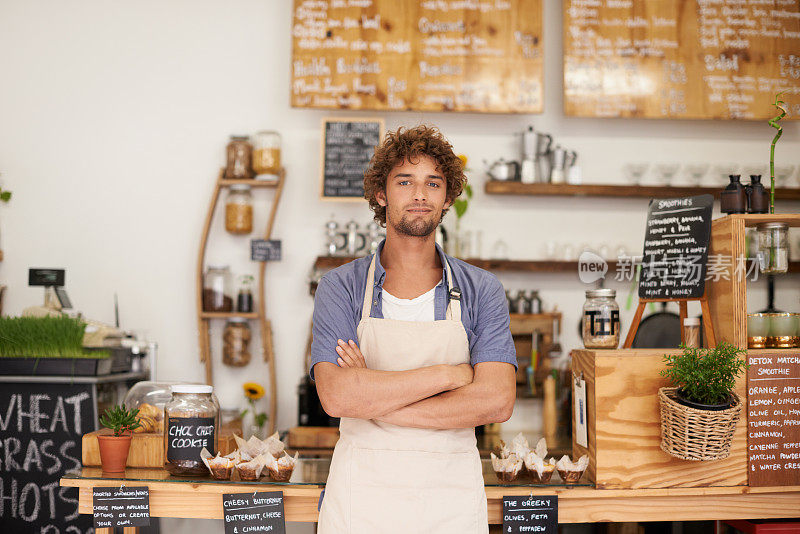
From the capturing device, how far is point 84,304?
4016 mm

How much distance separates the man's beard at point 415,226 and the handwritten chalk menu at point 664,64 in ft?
7.41

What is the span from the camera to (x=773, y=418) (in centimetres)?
209

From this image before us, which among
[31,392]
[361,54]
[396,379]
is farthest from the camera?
[361,54]

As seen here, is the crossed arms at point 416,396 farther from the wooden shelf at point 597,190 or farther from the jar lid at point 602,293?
the wooden shelf at point 597,190

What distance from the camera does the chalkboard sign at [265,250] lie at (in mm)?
3881

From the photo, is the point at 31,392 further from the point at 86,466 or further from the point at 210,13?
the point at 210,13

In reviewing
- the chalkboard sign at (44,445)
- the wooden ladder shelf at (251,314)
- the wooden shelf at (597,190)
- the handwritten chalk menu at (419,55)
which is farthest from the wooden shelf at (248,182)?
the chalkboard sign at (44,445)

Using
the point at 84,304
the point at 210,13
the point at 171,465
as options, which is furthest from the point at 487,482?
the point at 210,13

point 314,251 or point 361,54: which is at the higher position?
point 361,54


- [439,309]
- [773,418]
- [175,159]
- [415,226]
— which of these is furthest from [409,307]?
[175,159]

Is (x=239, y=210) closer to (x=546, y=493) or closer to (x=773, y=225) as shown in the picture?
(x=546, y=493)

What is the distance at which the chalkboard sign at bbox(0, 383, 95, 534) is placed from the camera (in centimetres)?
291

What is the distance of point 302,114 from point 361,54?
0.49 meters

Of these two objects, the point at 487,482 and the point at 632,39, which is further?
the point at 632,39
